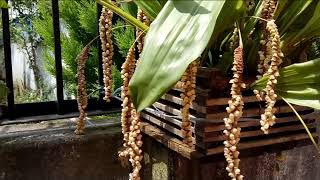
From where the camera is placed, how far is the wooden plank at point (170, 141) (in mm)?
1047

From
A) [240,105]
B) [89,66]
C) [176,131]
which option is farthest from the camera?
[89,66]

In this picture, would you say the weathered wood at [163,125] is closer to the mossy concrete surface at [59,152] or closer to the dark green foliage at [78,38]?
the mossy concrete surface at [59,152]

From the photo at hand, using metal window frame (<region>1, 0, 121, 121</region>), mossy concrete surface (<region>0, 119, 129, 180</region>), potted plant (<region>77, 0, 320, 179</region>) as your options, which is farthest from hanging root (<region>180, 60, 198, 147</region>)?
metal window frame (<region>1, 0, 121, 121</region>)

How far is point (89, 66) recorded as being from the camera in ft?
7.09

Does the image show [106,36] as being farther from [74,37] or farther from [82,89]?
[74,37]

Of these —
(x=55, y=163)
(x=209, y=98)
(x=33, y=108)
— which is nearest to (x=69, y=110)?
(x=33, y=108)

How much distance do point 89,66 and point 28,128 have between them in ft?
2.39

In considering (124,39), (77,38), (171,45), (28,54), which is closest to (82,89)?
(171,45)

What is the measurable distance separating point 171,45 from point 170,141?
42 centimetres

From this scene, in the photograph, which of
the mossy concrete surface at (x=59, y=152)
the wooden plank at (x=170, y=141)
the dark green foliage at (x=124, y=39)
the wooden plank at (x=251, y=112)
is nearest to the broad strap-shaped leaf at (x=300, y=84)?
the wooden plank at (x=251, y=112)

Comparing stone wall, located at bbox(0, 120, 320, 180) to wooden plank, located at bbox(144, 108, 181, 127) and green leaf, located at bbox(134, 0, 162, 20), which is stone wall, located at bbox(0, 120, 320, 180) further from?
green leaf, located at bbox(134, 0, 162, 20)

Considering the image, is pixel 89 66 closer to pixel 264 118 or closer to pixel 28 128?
pixel 28 128

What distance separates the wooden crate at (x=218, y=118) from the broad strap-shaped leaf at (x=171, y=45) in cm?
23

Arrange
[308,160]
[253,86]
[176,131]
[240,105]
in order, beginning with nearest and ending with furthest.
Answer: [240,105] → [253,86] → [176,131] → [308,160]
